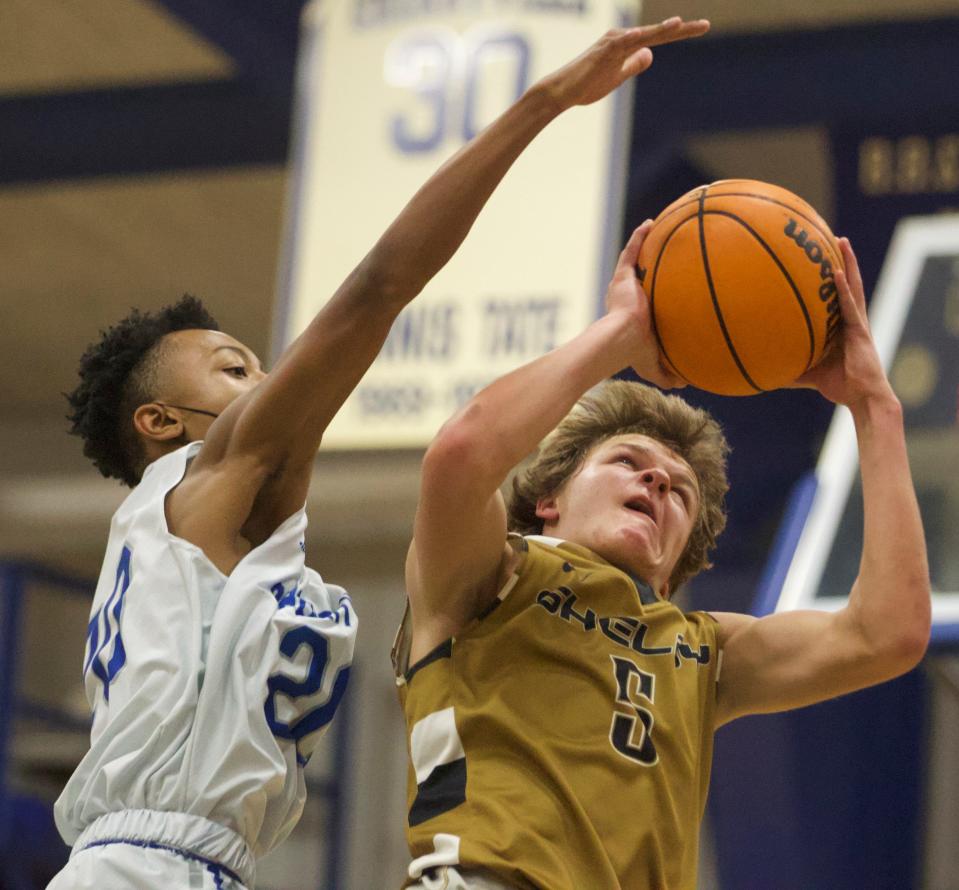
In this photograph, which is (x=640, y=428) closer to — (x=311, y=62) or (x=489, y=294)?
(x=489, y=294)

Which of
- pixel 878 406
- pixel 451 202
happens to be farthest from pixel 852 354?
pixel 451 202

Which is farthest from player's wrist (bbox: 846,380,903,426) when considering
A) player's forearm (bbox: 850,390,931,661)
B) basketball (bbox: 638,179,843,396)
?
basketball (bbox: 638,179,843,396)

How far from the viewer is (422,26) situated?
765cm

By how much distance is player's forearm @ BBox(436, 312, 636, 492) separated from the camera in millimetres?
2781

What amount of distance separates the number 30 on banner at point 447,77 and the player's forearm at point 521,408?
4.56m

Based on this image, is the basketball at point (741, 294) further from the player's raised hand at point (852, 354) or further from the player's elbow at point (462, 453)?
the player's elbow at point (462, 453)

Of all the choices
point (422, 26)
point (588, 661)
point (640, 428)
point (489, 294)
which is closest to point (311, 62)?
point (422, 26)

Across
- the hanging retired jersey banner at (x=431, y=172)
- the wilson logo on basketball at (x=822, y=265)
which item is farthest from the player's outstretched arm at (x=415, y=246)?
the hanging retired jersey banner at (x=431, y=172)

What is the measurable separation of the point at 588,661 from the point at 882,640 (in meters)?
0.56

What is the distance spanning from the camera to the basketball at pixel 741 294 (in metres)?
3.08

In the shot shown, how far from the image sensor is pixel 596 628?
2955mm

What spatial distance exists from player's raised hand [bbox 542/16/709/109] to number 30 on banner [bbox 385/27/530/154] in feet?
14.4

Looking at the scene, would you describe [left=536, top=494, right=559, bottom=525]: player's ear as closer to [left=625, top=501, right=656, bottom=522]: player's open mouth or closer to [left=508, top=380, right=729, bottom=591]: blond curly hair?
[left=508, top=380, right=729, bottom=591]: blond curly hair

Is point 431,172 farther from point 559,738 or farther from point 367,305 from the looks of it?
point 559,738
